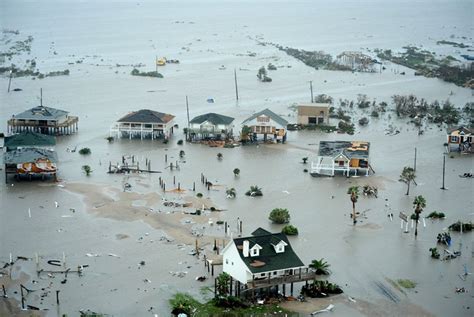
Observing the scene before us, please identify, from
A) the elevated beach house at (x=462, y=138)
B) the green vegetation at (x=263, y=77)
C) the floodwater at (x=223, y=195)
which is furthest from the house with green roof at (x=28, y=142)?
the green vegetation at (x=263, y=77)

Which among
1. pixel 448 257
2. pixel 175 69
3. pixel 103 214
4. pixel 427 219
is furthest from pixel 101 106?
pixel 448 257

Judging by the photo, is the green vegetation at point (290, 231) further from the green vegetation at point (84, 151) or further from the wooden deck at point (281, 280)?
the green vegetation at point (84, 151)

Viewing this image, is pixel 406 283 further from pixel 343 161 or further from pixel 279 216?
pixel 343 161

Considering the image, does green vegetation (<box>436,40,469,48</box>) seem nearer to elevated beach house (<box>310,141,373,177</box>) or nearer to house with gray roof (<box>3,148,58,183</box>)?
elevated beach house (<box>310,141,373,177</box>)

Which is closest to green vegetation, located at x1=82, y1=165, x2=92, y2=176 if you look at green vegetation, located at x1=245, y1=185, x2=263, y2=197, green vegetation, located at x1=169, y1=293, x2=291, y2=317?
green vegetation, located at x1=245, y1=185, x2=263, y2=197

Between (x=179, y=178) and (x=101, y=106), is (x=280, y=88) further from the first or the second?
(x=179, y=178)
